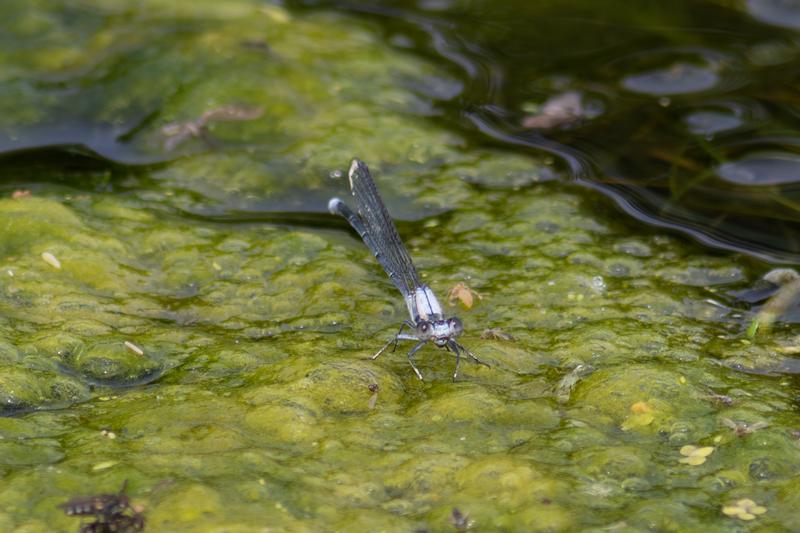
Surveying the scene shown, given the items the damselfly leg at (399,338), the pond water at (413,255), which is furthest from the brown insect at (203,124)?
the damselfly leg at (399,338)

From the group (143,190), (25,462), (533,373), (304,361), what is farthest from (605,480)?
(143,190)

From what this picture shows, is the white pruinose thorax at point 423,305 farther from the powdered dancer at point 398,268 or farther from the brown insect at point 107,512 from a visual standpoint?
the brown insect at point 107,512

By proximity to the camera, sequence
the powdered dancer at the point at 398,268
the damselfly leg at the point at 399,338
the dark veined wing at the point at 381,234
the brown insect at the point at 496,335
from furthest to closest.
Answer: the dark veined wing at the point at 381,234 → the brown insect at the point at 496,335 → the damselfly leg at the point at 399,338 → the powdered dancer at the point at 398,268

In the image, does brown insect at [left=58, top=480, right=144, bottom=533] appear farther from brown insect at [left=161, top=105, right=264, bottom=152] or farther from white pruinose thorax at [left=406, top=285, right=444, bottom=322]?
brown insect at [left=161, top=105, right=264, bottom=152]

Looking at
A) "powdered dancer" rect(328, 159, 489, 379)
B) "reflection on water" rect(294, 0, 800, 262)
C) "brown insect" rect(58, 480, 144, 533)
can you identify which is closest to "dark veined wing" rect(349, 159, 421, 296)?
"powdered dancer" rect(328, 159, 489, 379)

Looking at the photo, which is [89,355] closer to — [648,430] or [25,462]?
[25,462]

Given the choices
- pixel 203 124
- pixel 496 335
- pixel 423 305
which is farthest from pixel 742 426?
pixel 203 124
